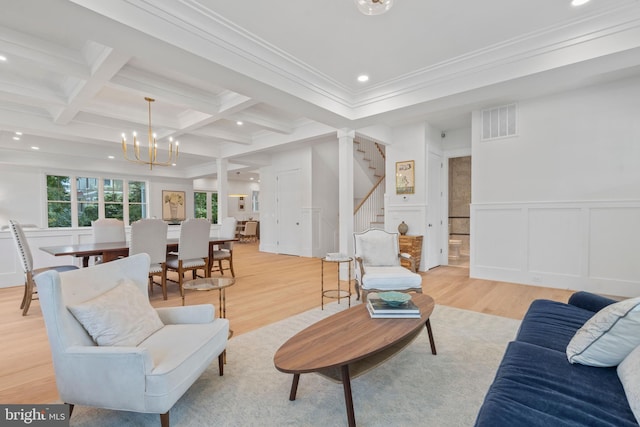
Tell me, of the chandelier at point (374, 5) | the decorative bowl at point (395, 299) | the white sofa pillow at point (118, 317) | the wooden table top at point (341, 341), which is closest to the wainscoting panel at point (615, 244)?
the wooden table top at point (341, 341)

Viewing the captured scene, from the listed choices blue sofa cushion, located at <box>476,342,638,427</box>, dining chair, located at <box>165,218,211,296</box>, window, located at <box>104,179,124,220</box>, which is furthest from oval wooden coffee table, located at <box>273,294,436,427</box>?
window, located at <box>104,179,124,220</box>

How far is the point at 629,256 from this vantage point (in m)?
3.95

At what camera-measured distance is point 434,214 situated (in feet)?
19.6

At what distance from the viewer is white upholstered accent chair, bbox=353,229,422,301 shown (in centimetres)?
324

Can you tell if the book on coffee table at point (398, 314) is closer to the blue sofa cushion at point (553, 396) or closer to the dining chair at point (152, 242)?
the blue sofa cushion at point (553, 396)

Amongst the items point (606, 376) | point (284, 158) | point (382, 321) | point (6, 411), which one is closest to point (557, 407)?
point (606, 376)

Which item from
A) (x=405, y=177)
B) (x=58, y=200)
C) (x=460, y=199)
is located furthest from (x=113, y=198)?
(x=460, y=199)

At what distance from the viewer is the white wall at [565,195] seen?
3.97m

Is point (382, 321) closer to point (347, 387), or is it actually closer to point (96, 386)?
point (347, 387)

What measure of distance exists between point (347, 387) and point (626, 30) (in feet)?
12.0

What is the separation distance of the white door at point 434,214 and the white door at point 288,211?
335cm

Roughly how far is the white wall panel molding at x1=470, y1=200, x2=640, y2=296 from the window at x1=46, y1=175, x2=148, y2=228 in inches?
407

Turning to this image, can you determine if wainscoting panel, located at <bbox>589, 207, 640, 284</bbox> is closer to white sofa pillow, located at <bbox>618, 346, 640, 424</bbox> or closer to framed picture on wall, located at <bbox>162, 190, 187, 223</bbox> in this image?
white sofa pillow, located at <bbox>618, 346, 640, 424</bbox>

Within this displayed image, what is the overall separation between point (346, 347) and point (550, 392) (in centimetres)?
93
